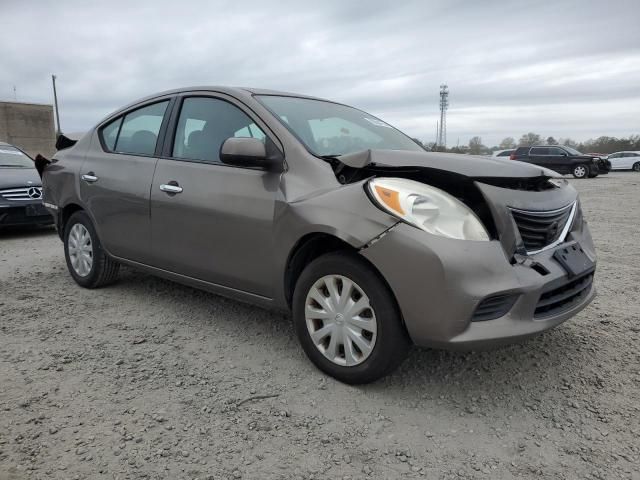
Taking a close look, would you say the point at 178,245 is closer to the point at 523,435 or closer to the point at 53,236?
the point at 523,435

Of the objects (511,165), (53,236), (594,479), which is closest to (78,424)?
(594,479)

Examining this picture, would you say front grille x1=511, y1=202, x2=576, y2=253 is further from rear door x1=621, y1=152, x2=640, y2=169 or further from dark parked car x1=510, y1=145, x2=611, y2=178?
rear door x1=621, y1=152, x2=640, y2=169

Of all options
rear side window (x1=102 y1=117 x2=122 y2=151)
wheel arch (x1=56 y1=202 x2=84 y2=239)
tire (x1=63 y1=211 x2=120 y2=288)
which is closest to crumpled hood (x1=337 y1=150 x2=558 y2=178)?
rear side window (x1=102 y1=117 x2=122 y2=151)

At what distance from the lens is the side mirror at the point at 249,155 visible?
2.83 metres

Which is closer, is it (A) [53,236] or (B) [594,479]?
(B) [594,479]

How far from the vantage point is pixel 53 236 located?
7.44 m

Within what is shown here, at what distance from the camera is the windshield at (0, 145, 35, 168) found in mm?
8102

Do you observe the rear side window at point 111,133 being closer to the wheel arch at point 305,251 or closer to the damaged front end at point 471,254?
the wheel arch at point 305,251

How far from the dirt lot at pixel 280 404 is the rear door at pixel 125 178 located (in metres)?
0.63

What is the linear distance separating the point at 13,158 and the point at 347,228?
8.00m

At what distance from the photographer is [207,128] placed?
3.46 meters

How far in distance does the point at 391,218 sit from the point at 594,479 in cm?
133

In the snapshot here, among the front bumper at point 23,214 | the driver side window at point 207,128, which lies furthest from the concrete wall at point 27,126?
the driver side window at point 207,128

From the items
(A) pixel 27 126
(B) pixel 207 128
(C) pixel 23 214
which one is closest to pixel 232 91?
(B) pixel 207 128
